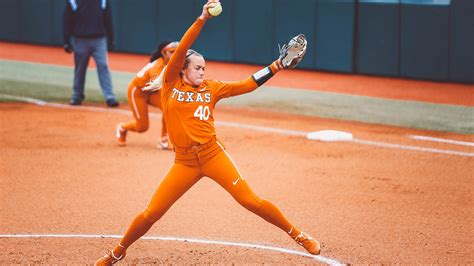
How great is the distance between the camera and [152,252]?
7531 millimetres

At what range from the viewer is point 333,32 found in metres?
19.5

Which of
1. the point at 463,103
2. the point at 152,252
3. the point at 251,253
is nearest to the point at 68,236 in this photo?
the point at 152,252

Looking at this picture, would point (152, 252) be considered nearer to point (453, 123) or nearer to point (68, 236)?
point (68, 236)

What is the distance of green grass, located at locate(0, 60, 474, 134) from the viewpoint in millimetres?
14797

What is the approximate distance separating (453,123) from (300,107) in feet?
9.54

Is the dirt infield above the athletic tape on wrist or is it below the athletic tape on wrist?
below

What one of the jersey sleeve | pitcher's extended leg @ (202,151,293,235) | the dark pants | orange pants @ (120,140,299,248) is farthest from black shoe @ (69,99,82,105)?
pitcher's extended leg @ (202,151,293,235)

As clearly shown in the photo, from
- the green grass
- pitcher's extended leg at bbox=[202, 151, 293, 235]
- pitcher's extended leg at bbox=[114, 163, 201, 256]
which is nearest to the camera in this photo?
pitcher's extended leg at bbox=[114, 163, 201, 256]

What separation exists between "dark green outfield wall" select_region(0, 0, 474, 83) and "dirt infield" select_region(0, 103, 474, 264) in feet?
15.3

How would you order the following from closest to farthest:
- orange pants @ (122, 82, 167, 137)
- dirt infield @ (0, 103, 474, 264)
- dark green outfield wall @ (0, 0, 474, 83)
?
dirt infield @ (0, 103, 474, 264)
orange pants @ (122, 82, 167, 137)
dark green outfield wall @ (0, 0, 474, 83)

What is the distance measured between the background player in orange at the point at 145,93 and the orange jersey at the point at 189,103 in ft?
13.9

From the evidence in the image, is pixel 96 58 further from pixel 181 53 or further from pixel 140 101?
pixel 181 53

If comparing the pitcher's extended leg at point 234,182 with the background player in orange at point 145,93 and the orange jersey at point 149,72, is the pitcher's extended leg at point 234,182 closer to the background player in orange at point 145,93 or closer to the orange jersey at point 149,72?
the background player in orange at point 145,93

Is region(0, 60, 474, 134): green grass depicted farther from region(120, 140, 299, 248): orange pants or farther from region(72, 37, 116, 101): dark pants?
region(120, 140, 299, 248): orange pants
